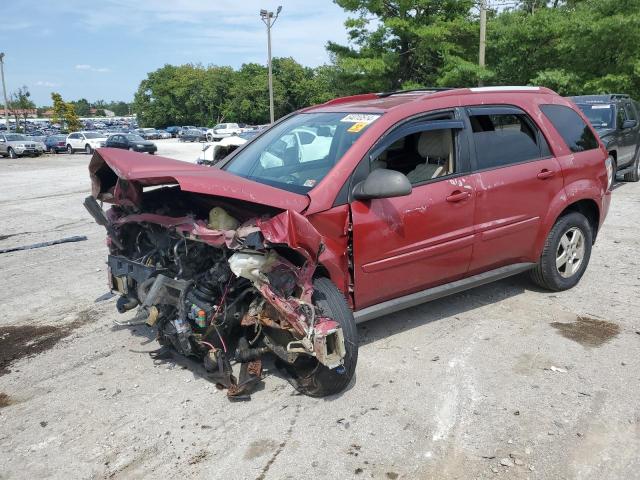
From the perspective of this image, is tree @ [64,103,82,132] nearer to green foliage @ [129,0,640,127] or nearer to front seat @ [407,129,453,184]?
green foliage @ [129,0,640,127]

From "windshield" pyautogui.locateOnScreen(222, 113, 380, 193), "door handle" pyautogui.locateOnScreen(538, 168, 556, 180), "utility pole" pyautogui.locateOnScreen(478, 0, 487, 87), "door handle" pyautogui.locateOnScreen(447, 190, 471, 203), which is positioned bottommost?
"door handle" pyautogui.locateOnScreen(447, 190, 471, 203)

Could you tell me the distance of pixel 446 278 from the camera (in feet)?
13.6

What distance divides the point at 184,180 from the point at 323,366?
137 cm

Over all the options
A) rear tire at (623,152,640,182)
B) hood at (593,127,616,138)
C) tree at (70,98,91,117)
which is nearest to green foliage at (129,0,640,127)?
rear tire at (623,152,640,182)

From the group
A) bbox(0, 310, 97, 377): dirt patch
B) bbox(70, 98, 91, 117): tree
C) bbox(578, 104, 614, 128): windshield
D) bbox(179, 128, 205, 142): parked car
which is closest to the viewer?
bbox(0, 310, 97, 377): dirt patch

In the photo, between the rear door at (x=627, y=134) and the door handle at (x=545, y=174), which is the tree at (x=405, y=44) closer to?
the rear door at (x=627, y=134)

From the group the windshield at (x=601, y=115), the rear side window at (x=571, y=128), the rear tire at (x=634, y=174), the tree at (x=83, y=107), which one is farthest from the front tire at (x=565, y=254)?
the tree at (x=83, y=107)

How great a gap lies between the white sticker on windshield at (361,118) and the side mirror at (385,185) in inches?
21.2

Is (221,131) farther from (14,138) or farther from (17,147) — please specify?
(17,147)

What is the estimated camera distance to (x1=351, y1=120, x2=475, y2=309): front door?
361 cm

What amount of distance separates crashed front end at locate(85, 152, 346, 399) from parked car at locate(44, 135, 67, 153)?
37.4m

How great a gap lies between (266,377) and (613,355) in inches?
97.7

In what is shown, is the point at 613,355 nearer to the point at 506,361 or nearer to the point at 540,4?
the point at 506,361

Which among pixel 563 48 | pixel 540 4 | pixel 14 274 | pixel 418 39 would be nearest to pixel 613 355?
pixel 14 274
